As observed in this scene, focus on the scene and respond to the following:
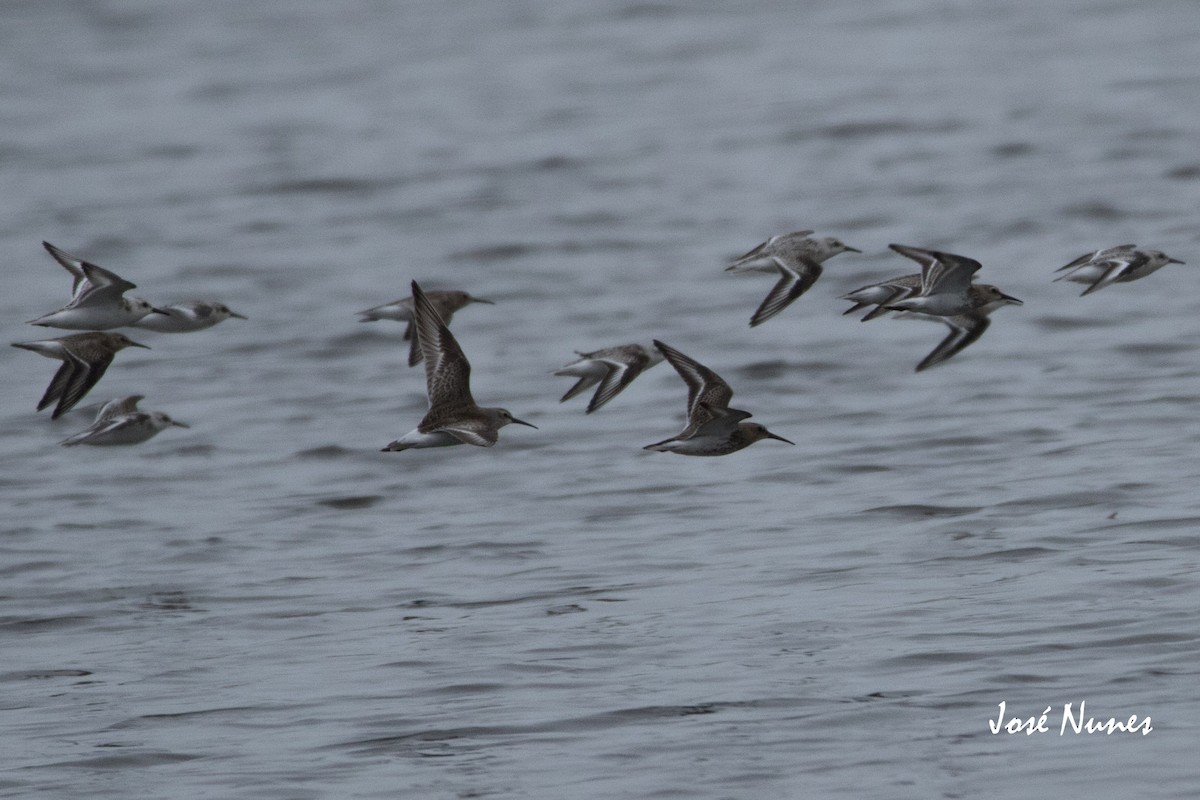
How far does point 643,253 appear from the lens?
26.0 m

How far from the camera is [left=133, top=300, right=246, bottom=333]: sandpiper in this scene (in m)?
12.5

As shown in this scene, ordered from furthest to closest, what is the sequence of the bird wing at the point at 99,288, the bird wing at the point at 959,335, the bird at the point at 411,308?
the bird at the point at 411,308 → the bird wing at the point at 959,335 → the bird wing at the point at 99,288

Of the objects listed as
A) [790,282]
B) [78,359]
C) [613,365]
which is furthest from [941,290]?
[78,359]

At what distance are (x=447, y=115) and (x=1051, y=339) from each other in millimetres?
17741

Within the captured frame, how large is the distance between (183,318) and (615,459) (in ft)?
Answer: 17.4

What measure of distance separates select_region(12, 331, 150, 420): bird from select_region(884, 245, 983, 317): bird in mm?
4130

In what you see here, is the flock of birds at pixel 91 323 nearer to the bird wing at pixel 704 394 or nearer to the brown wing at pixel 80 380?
the brown wing at pixel 80 380

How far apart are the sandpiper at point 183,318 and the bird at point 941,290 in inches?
158

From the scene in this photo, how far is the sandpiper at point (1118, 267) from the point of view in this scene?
12172 mm

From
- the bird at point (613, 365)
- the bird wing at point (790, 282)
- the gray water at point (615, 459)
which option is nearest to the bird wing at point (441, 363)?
the bird at point (613, 365)

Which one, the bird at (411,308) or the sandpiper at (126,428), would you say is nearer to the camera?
the sandpiper at (126,428)

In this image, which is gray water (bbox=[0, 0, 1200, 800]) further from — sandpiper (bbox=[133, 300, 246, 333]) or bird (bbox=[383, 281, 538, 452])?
sandpiper (bbox=[133, 300, 246, 333])

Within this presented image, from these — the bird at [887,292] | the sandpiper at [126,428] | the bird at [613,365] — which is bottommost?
the sandpiper at [126,428]

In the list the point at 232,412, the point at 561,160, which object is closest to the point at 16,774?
the point at 232,412
